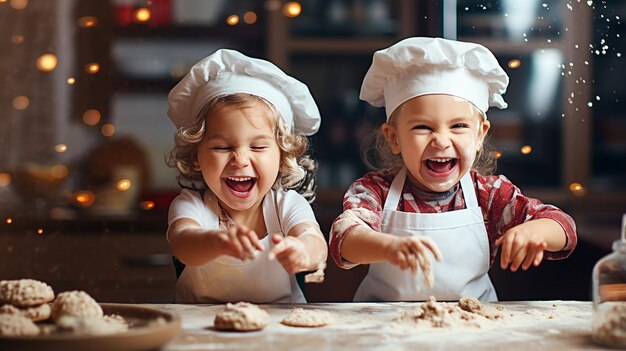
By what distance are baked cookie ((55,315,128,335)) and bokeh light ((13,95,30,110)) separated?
895mm

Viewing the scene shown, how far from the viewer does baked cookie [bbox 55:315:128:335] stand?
0.94 m

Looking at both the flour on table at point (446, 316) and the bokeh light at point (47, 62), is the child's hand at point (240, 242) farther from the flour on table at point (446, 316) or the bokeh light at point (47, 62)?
the bokeh light at point (47, 62)

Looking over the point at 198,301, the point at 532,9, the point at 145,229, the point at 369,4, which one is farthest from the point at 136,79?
the point at 532,9

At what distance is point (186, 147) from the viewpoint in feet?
4.41

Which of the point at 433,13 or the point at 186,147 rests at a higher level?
the point at 433,13

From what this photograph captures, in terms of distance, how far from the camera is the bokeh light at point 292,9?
1.72m

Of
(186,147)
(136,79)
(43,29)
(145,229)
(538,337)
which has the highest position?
(43,29)

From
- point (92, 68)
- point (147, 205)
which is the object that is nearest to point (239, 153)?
point (147, 205)

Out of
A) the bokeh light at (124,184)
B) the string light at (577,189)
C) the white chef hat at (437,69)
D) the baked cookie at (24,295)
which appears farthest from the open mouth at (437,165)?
the bokeh light at (124,184)

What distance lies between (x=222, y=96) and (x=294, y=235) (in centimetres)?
25

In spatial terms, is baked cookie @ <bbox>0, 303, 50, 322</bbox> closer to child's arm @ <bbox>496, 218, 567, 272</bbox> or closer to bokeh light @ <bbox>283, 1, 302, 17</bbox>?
child's arm @ <bbox>496, 218, 567, 272</bbox>

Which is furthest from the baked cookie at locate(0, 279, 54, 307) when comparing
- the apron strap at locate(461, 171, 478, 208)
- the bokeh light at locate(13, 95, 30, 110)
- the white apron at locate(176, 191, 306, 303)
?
the bokeh light at locate(13, 95, 30, 110)

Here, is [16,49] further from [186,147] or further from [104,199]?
[186,147]

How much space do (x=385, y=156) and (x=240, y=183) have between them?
0.28 meters
